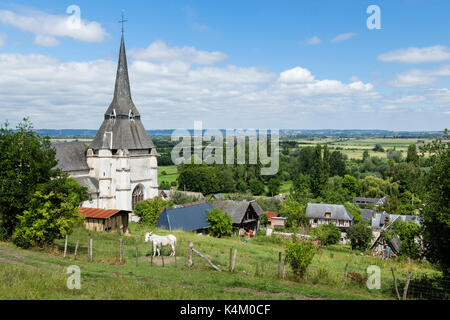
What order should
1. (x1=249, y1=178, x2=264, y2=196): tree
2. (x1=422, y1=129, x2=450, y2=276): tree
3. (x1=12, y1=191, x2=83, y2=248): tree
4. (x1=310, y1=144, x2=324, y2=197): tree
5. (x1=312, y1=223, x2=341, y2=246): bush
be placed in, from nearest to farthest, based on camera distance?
1. (x1=422, y1=129, x2=450, y2=276): tree
2. (x1=12, y1=191, x2=83, y2=248): tree
3. (x1=312, y1=223, x2=341, y2=246): bush
4. (x1=310, y1=144, x2=324, y2=197): tree
5. (x1=249, y1=178, x2=264, y2=196): tree

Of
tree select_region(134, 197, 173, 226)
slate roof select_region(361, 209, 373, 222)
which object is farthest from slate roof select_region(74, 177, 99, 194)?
slate roof select_region(361, 209, 373, 222)

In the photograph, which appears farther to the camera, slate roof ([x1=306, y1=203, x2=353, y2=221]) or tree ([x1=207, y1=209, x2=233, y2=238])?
slate roof ([x1=306, y1=203, x2=353, y2=221])

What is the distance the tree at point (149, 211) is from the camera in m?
41.8

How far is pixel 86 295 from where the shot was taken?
11.9m

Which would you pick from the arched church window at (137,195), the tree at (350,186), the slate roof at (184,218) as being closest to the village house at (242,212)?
the slate roof at (184,218)

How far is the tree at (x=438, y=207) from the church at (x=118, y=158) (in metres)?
37.0

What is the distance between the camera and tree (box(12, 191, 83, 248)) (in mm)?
20031

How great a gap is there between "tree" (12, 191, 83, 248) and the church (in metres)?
23.6

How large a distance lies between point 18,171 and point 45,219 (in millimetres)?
3977

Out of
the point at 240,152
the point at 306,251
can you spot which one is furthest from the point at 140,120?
the point at 240,152

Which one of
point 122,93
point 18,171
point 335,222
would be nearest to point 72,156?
point 122,93

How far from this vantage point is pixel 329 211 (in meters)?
61.0

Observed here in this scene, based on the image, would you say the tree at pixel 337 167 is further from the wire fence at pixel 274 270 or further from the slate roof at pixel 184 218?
the wire fence at pixel 274 270

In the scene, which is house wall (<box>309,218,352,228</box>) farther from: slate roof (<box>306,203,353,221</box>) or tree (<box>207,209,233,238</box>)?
tree (<box>207,209,233,238</box>)
